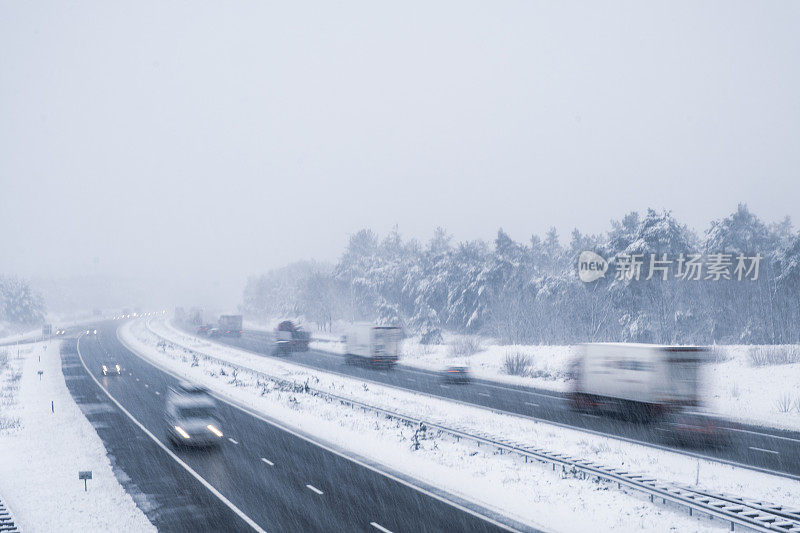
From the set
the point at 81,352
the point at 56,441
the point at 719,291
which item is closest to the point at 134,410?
the point at 56,441

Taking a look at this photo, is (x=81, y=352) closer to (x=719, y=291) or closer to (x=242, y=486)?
(x=242, y=486)

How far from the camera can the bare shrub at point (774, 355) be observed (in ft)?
102

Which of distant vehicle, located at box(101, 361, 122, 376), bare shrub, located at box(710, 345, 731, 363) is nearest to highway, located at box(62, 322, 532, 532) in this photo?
distant vehicle, located at box(101, 361, 122, 376)

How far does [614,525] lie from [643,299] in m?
50.9

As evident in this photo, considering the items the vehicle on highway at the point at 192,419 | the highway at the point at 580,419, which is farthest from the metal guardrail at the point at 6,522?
the highway at the point at 580,419

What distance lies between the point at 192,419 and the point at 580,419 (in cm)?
1493

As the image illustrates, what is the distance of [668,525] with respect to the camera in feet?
41.4

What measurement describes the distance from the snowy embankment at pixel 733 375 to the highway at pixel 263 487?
1177cm

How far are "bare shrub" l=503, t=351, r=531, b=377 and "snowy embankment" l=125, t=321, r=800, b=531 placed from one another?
1033 centimetres

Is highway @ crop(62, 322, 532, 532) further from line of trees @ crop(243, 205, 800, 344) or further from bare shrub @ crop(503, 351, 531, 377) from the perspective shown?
line of trees @ crop(243, 205, 800, 344)

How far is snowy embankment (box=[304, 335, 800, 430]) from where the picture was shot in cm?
2531

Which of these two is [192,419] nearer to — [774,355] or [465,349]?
[774,355]

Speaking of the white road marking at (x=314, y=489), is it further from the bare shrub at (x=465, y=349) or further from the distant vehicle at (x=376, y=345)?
the bare shrub at (x=465, y=349)

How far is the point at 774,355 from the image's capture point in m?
31.7
